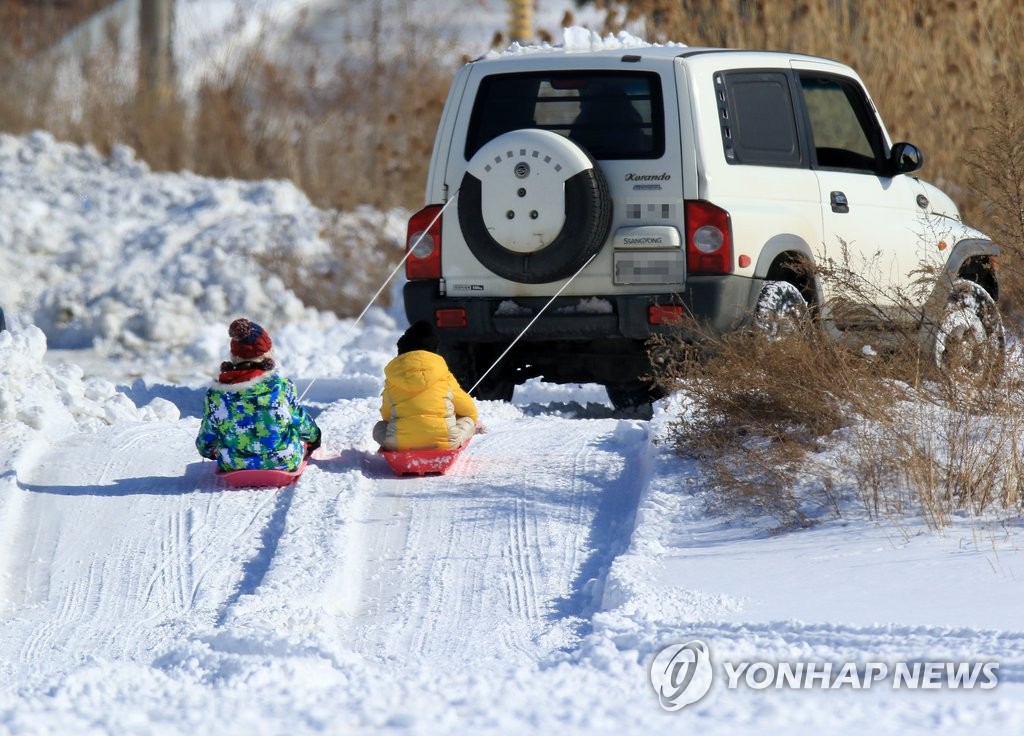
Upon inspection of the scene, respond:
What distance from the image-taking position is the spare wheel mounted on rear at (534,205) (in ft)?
26.7

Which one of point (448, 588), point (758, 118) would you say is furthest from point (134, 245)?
point (448, 588)

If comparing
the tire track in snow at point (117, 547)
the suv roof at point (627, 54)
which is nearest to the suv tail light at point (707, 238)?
the suv roof at point (627, 54)

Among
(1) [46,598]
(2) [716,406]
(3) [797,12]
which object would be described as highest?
(3) [797,12]

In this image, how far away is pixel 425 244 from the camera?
344 inches

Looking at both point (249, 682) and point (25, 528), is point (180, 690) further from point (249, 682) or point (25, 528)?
point (25, 528)

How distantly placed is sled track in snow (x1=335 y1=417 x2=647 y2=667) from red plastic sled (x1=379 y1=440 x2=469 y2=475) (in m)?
0.05

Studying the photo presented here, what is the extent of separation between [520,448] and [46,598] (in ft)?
8.91

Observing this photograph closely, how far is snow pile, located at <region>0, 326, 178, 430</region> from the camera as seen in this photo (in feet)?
28.1

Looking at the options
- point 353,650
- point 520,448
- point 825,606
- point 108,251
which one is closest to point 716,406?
point 520,448

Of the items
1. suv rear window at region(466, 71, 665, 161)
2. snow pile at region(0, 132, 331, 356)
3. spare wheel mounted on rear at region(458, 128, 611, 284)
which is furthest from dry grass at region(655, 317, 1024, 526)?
snow pile at region(0, 132, 331, 356)

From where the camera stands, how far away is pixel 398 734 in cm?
435

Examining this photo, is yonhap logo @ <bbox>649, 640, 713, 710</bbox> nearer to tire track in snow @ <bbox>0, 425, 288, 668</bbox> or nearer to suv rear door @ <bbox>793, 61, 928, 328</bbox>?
tire track in snow @ <bbox>0, 425, 288, 668</bbox>

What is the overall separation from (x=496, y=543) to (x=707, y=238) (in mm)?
2330

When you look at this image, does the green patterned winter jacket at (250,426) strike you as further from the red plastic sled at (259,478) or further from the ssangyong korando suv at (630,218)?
the ssangyong korando suv at (630,218)
